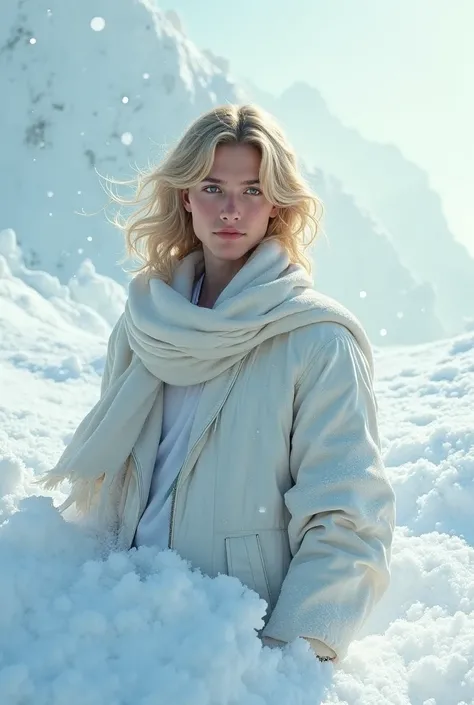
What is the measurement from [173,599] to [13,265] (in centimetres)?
791

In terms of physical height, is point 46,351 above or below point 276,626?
below

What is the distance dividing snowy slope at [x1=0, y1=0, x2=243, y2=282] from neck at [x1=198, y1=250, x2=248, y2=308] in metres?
14.2

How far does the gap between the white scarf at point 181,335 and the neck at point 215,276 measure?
7 centimetres

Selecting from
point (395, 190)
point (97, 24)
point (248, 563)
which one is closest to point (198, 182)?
point (248, 563)

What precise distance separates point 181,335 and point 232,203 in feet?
1.32

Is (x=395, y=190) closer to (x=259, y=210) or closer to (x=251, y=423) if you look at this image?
(x=259, y=210)

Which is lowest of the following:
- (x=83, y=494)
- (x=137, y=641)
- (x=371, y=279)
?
(x=371, y=279)

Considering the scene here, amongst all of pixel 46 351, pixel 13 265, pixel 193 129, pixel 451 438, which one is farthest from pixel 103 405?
pixel 13 265

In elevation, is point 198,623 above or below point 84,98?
below

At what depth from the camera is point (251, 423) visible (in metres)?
1.68

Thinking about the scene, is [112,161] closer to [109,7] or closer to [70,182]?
[70,182]

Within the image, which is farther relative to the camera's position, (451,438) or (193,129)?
(451,438)

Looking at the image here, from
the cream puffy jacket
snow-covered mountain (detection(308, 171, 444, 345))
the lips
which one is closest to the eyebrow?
the lips

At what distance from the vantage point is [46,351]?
570 cm
